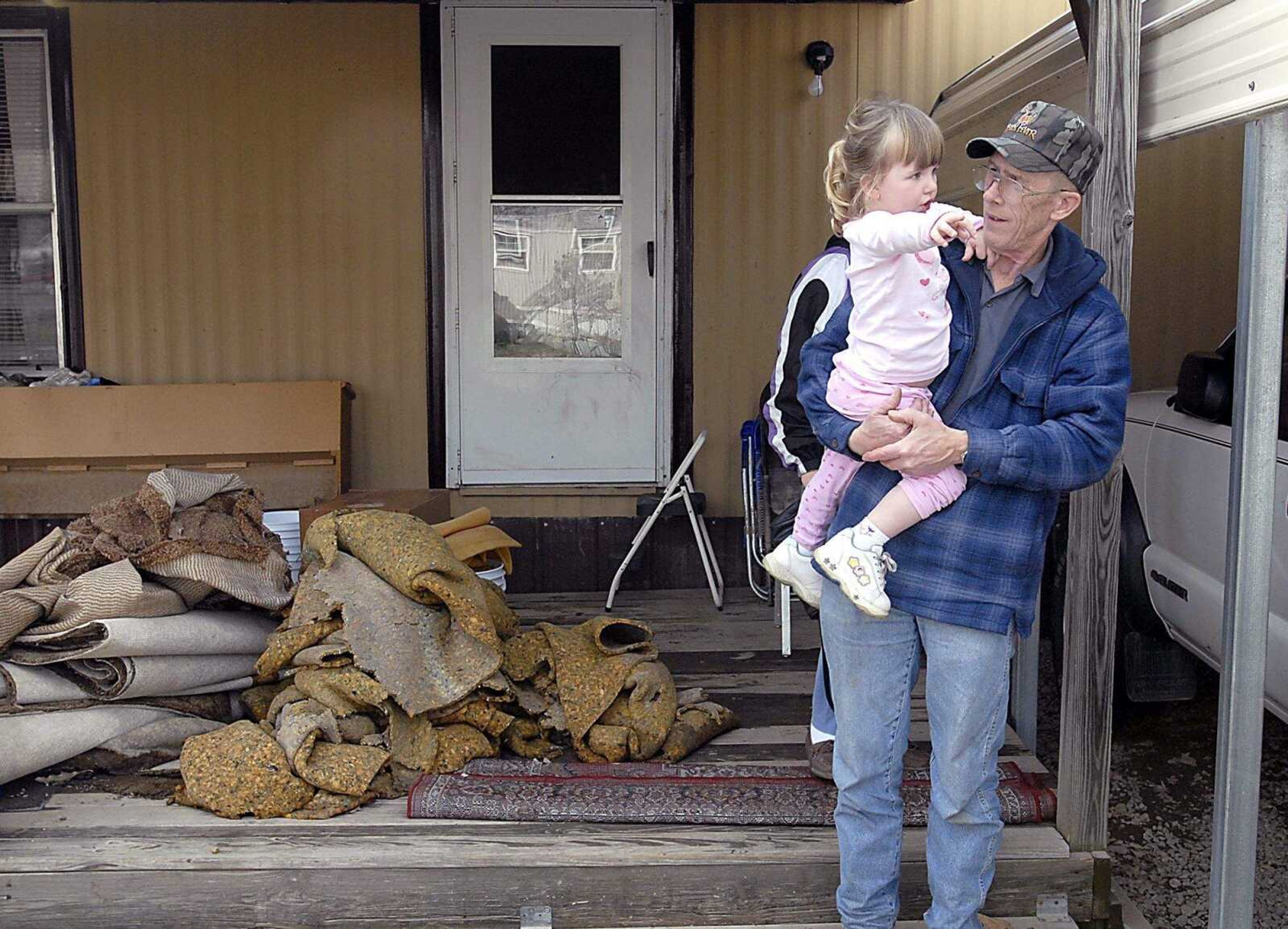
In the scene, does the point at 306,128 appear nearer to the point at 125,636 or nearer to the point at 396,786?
the point at 125,636

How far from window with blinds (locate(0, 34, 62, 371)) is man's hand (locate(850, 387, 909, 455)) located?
4.92 m

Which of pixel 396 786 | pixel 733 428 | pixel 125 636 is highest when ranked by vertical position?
pixel 733 428

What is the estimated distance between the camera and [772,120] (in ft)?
20.0

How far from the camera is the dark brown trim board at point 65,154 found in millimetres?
5953

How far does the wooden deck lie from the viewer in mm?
3238

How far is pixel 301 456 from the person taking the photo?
5.95 metres

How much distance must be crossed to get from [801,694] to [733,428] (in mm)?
2013

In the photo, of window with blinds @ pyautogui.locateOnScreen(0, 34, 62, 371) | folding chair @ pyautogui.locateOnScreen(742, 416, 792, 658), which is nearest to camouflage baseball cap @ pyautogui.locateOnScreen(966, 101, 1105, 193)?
folding chair @ pyautogui.locateOnScreen(742, 416, 792, 658)

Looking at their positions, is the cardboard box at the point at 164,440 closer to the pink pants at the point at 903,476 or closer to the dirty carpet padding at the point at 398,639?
the dirty carpet padding at the point at 398,639

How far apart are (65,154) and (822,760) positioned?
4744 millimetres

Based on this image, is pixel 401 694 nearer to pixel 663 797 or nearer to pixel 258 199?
pixel 663 797

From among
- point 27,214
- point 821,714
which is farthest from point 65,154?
point 821,714

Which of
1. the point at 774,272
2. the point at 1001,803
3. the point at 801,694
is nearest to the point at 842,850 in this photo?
the point at 1001,803

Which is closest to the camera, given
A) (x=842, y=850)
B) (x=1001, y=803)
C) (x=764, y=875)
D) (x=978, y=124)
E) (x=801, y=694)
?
(x=842, y=850)
